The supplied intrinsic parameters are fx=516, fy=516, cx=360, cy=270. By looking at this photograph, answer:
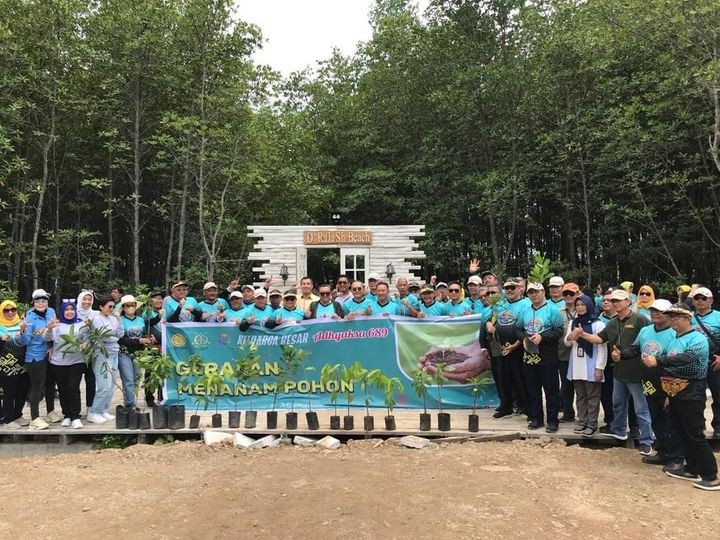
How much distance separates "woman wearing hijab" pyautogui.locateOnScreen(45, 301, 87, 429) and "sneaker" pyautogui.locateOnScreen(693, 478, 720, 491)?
6.30m

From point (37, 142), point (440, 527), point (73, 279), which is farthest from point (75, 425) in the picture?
point (73, 279)

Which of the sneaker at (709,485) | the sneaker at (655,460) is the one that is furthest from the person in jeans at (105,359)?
the sneaker at (709,485)

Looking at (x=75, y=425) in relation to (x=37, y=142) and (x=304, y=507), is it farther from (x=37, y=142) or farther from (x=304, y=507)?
(x=37, y=142)

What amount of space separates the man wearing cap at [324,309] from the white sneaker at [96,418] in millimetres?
2777

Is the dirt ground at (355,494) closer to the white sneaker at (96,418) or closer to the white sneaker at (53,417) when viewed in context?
the white sneaker at (96,418)

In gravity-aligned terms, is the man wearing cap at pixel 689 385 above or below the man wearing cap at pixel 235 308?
below

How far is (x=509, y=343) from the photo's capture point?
6.00 metres

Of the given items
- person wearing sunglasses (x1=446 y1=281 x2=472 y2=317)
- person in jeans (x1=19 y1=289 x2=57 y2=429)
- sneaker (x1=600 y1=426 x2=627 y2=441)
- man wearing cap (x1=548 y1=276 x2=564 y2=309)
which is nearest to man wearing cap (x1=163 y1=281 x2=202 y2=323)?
person in jeans (x1=19 y1=289 x2=57 y2=429)

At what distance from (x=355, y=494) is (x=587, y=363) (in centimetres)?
282

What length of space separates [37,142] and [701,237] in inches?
740

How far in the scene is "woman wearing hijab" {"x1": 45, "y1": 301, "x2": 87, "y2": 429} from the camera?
605 centimetres

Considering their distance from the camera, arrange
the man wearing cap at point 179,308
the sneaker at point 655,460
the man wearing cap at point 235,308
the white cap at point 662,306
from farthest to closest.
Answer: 1. the man wearing cap at point 179,308
2. the man wearing cap at point 235,308
3. the sneaker at point 655,460
4. the white cap at point 662,306

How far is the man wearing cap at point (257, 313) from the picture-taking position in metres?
6.61

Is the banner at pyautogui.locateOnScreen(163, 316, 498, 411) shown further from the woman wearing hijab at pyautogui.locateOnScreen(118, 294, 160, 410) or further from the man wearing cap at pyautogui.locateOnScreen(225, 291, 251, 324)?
the woman wearing hijab at pyautogui.locateOnScreen(118, 294, 160, 410)
